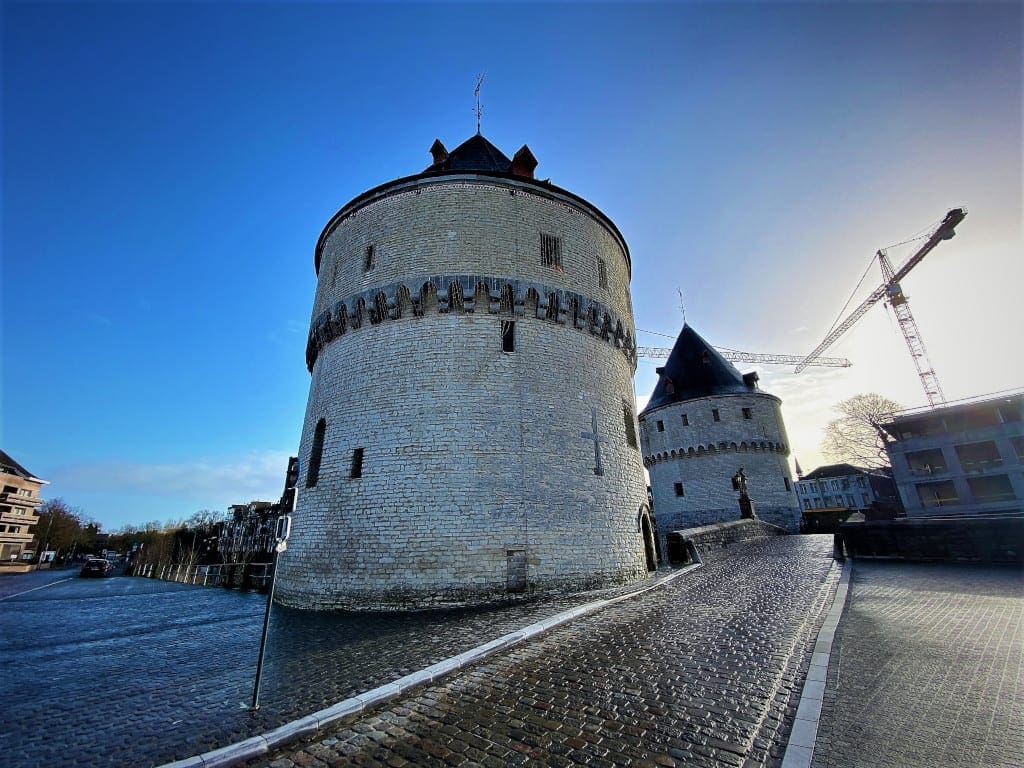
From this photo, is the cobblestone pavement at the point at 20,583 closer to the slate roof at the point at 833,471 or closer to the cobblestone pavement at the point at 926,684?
the cobblestone pavement at the point at 926,684

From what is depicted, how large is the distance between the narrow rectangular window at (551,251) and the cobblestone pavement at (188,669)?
334 inches

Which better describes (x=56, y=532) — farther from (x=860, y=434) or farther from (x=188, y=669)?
(x=860, y=434)

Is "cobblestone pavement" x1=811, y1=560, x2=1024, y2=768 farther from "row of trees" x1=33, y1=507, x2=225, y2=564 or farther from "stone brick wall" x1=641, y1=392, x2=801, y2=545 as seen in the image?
"row of trees" x1=33, y1=507, x2=225, y2=564

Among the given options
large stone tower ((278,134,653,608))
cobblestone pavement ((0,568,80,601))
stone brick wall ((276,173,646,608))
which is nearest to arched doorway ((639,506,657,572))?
large stone tower ((278,134,653,608))

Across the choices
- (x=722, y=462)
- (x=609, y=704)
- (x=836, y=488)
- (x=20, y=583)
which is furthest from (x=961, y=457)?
(x=20, y=583)

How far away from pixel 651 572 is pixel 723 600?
4.44m

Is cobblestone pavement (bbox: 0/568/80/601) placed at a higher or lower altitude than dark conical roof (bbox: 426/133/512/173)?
lower

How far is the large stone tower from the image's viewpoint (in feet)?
30.6

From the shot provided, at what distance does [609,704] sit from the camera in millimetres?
3906

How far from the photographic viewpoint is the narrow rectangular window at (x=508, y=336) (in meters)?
11.1

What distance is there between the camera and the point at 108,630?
8883mm

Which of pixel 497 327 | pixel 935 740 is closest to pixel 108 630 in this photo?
pixel 497 327

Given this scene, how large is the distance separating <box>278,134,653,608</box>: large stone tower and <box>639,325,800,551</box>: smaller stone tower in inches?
620

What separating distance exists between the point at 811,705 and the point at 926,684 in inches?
56.8
